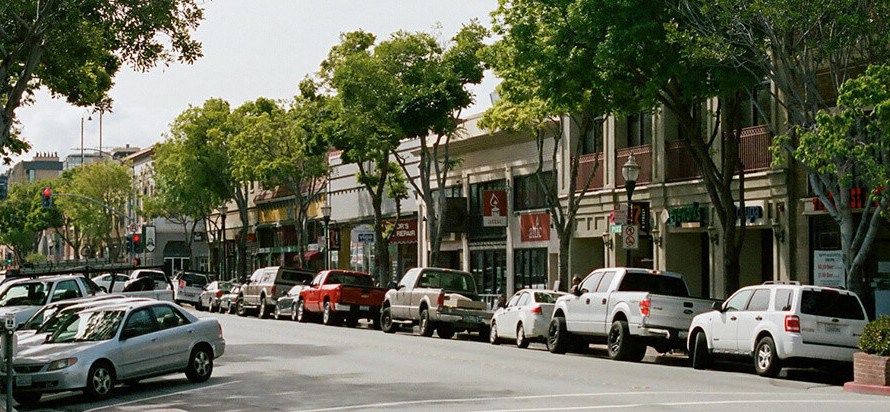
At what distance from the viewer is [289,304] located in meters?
47.9

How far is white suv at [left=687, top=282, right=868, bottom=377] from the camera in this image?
22.5 m

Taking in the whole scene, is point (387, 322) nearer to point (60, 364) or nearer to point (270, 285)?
point (270, 285)

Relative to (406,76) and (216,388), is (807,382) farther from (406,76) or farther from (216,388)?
(406,76)

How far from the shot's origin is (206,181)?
72.2 meters

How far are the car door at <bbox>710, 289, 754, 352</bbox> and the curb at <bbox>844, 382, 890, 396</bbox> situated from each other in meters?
3.17

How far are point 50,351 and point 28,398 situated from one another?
A: 102cm

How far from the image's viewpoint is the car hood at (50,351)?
19734 mm

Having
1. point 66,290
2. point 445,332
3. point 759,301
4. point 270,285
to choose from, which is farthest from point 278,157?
point 759,301

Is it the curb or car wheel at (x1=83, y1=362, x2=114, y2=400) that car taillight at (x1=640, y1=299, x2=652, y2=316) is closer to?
the curb

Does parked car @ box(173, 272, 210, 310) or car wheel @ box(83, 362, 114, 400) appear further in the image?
parked car @ box(173, 272, 210, 310)

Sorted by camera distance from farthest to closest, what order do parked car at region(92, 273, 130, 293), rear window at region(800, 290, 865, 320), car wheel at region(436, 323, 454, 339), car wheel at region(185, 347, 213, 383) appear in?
1. parked car at region(92, 273, 130, 293)
2. car wheel at region(436, 323, 454, 339)
3. rear window at region(800, 290, 865, 320)
4. car wheel at region(185, 347, 213, 383)

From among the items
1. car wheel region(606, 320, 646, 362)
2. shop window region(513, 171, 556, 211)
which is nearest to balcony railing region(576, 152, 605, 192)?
shop window region(513, 171, 556, 211)

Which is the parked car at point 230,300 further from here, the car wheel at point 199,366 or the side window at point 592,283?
the car wheel at point 199,366

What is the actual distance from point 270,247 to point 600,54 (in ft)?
189
